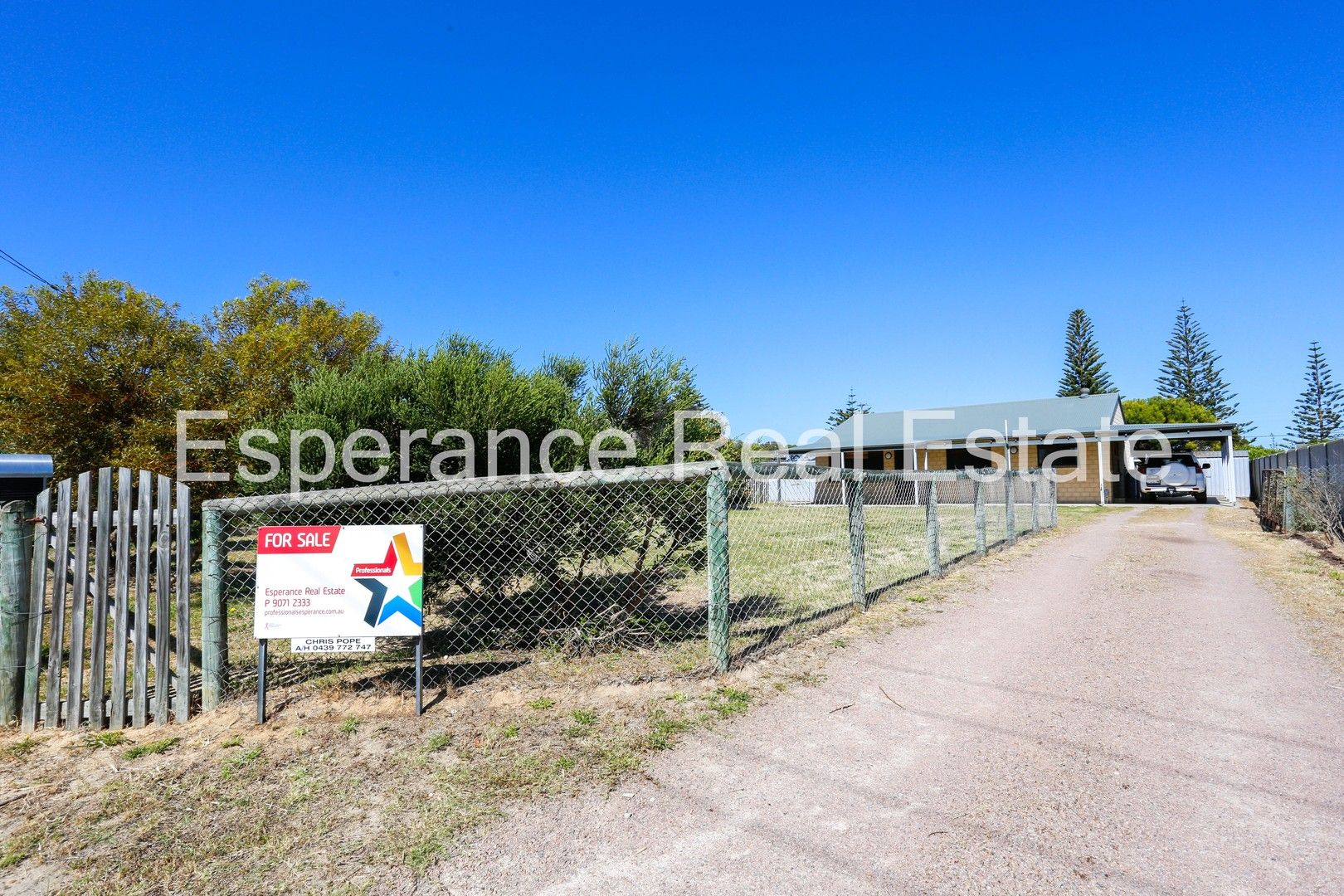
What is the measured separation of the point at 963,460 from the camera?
98.6 feet

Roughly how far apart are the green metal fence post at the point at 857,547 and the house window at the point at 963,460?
985 inches

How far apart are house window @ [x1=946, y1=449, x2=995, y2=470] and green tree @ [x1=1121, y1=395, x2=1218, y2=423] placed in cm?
3222

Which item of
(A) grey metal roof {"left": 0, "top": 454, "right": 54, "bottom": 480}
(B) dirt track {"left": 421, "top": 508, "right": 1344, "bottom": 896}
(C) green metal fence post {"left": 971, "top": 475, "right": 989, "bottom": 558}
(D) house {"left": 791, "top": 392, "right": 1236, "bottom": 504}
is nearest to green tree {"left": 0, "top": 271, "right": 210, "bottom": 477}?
(A) grey metal roof {"left": 0, "top": 454, "right": 54, "bottom": 480}

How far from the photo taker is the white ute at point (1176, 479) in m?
24.6

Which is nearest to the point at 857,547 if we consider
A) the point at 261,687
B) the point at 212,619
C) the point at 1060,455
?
the point at 261,687

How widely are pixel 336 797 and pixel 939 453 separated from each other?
30.2 meters

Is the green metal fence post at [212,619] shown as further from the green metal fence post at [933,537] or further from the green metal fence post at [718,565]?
the green metal fence post at [933,537]

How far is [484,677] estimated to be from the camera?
468 cm

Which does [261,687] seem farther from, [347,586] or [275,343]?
[275,343]

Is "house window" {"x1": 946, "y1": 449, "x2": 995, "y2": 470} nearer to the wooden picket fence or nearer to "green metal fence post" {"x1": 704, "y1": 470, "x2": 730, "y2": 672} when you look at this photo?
"green metal fence post" {"x1": 704, "y1": 470, "x2": 730, "y2": 672}

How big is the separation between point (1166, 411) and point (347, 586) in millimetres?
65591

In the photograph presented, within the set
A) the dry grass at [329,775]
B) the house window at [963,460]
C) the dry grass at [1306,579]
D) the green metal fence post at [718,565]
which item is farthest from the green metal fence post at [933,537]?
the house window at [963,460]

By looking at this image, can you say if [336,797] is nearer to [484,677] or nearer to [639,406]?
[484,677]

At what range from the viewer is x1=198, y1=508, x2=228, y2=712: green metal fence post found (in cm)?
418
